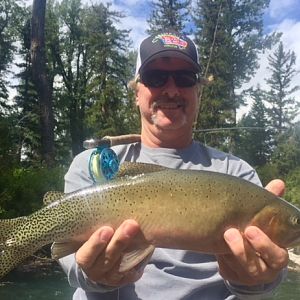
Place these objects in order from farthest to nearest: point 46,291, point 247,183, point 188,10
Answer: point 188,10
point 46,291
point 247,183

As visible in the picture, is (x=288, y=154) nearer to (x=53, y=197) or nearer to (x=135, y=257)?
(x=53, y=197)

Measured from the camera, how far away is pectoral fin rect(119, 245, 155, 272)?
293 cm

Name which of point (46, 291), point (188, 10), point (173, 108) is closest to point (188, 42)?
point (173, 108)

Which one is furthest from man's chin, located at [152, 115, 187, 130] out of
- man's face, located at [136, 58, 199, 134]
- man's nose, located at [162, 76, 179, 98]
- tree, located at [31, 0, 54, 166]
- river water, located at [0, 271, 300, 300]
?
tree, located at [31, 0, 54, 166]

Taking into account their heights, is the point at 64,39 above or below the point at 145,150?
above

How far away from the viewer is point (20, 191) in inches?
581

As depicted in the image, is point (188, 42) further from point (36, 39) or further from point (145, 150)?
point (36, 39)

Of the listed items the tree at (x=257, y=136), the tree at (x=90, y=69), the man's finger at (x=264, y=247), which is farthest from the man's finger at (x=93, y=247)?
the tree at (x=257, y=136)

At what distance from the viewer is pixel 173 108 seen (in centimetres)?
399

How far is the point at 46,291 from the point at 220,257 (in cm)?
1025

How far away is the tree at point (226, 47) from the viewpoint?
4462 centimetres

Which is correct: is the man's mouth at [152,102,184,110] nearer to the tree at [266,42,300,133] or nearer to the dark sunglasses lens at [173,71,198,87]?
the dark sunglasses lens at [173,71,198,87]

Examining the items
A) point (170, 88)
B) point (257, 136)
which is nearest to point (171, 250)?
point (170, 88)

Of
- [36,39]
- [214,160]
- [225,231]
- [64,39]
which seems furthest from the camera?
[64,39]
